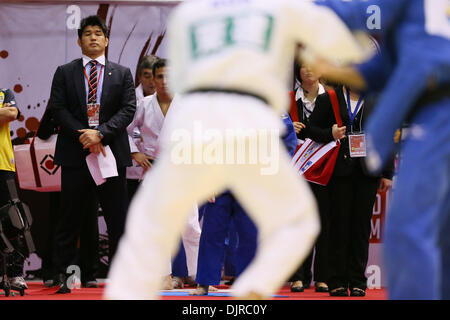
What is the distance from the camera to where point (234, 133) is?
354 centimetres

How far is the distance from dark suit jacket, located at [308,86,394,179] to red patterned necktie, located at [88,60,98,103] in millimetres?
1930

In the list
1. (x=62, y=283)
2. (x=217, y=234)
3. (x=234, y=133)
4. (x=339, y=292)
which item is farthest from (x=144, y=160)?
(x=234, y=133)

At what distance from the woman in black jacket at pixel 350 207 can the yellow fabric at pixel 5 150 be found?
Answer: 280cm

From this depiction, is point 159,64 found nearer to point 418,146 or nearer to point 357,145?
point 357,145

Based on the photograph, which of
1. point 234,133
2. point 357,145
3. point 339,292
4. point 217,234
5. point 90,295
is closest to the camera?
point 234,133

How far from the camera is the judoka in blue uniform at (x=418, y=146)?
10.9 feet

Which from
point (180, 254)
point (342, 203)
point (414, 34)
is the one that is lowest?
point (180, 254)

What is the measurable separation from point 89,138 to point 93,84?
54 centimetres

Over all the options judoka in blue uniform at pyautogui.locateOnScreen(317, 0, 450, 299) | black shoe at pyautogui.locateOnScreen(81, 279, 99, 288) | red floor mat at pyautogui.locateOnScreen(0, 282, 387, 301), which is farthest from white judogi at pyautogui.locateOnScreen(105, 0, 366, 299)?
black shoe at pyautogui.locateOnScreen(81, 279, 99, 288)

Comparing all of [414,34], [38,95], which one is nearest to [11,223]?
[38,95]

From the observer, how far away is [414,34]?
3.54 m

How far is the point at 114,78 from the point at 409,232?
4.68 meters

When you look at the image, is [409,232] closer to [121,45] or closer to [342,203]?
[342,203]

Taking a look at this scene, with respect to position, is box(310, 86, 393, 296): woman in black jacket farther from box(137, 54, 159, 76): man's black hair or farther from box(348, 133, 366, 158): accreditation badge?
box(137, 54, 159, 76): man's black hair
